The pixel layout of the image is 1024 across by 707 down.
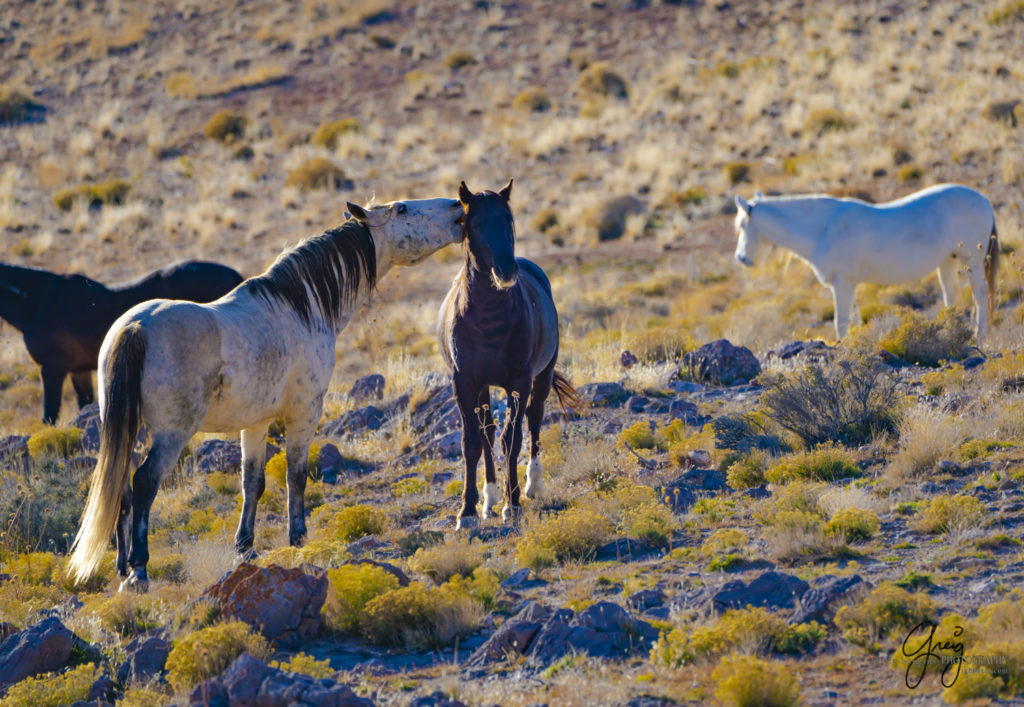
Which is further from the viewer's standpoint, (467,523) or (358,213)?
(467,523)

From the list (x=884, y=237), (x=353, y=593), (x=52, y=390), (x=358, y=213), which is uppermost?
(x=358, y=213)

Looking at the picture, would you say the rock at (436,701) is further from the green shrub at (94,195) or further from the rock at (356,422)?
the green shrub at (94,195)

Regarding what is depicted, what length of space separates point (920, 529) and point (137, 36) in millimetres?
46784

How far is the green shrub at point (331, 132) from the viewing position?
34781 mm

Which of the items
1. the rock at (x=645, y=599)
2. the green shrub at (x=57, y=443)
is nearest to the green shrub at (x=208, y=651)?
the rock at (x=645, y=599)

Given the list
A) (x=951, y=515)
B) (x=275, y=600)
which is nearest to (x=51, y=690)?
(x=275, y=600)

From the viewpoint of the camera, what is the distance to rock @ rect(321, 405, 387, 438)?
38.9 ft

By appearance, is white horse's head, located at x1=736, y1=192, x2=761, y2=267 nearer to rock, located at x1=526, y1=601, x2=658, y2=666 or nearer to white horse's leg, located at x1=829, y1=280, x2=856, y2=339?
white horse's leg, located at x1=829, y1=280, x2=856, y2=339

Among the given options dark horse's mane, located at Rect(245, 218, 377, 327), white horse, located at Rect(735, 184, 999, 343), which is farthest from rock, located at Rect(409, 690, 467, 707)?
white horse, located at Rect(735, 184, 999, 343)

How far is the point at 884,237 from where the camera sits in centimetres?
1421

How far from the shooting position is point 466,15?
46.2 m

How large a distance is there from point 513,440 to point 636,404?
3141mm

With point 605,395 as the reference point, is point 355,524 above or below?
below

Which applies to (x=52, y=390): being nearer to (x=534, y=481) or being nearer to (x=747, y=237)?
(x=534, y=481)
